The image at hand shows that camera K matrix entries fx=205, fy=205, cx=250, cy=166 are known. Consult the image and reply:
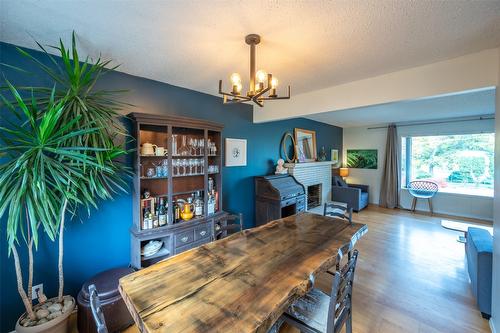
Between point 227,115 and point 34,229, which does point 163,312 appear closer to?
point 34,229

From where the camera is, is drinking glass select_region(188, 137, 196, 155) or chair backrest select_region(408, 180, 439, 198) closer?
drinking glass select_region(188, 137, 196, 155)

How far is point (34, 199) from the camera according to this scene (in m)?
1.37

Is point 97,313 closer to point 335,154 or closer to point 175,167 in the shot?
point 175,167

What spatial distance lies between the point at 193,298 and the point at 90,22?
189 centimetres

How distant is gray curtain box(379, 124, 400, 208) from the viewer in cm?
562

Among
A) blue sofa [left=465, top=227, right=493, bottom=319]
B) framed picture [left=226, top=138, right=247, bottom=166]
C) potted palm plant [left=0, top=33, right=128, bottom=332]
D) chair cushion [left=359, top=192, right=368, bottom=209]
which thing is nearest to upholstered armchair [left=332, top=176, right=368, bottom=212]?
chair cushion [left=359, top=192, right=368, bottom=209]

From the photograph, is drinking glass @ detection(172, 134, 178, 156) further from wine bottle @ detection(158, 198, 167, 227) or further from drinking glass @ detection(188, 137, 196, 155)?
wine bottle @ detection(158, 198, 167, 227)

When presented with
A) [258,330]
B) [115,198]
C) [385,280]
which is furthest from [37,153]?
[385,280]

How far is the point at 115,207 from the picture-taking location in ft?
7.27

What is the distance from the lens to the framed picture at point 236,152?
10.6 feet

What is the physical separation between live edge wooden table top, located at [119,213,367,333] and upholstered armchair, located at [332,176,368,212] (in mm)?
3787

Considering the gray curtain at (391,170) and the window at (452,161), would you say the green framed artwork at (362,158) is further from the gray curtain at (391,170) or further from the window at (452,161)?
the window at (452,161)

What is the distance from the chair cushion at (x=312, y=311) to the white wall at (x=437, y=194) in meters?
5.56

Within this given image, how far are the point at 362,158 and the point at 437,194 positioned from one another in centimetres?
195
